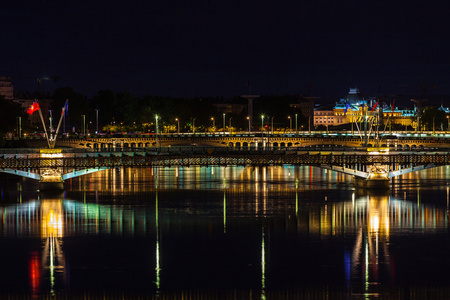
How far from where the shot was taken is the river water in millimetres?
46750

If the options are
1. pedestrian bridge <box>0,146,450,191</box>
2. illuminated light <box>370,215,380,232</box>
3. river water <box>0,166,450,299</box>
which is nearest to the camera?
river water <box>0,166,450,299</box>

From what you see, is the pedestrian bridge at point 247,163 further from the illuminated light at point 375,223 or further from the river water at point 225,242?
the illuminated light at point 375,223

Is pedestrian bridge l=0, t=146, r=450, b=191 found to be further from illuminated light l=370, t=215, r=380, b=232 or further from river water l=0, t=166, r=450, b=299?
illuminated light l=370, t=215, r=380, b=232

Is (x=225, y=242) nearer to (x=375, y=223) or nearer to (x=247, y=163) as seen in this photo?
(x=375, y=223)

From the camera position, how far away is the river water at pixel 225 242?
46.8m

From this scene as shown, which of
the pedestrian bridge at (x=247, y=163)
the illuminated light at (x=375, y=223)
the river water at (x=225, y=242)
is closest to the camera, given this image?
the river water at (x=225, y=242)

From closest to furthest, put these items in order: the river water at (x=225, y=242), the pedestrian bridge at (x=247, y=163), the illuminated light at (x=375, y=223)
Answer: the river water at (x=225, y=242) → the illuminated light at (x=375, y=223) → the pedestrian bridge at (x=247, y=163)

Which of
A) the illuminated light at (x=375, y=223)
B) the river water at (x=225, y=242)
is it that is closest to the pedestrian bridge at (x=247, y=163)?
the river water at (x=225, y=242)

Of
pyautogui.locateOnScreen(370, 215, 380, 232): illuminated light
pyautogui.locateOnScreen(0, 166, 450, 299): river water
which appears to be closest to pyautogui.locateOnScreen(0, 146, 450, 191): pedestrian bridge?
pyautogui.locateOnScreen(0, 166, 450, 299): river water

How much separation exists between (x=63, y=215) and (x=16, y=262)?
21625mm

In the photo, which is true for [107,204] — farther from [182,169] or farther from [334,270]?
[182,169]

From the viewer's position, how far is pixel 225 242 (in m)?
61.9

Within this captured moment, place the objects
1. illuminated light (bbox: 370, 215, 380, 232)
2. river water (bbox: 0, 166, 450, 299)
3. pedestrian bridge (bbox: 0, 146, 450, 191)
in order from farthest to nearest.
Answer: pedestrian bridge (bbox: 0, 146, 450, 191) < illuminated light (bbox: 370, 215, 380, 232) < river water (bbox: 0, 166, 450, 299)

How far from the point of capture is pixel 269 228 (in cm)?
6950
